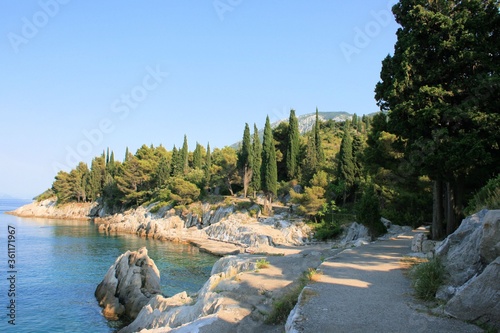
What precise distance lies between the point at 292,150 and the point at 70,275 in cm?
3694

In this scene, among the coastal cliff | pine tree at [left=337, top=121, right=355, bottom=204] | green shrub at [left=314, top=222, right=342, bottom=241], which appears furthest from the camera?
the coastal cliff

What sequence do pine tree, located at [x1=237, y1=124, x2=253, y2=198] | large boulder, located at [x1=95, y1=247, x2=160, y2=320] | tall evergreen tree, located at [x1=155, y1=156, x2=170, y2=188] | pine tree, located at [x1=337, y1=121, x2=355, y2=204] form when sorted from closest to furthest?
1. large boulder, located at [x1=95, y1=247, x2=160, y2=320]
2. pine tree, located at [x1=337, y1=121, x2=355, y2=204]
3. pine tree, located at [x1=237, y1=124, x2=253, y2=198]
4. tall evergreen tree, located at [x1=155, y1=156, x2=170, y2=188]

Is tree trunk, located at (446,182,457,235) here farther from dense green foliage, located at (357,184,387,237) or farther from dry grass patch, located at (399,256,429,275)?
dense green foliage, located at (357,184,387,237)

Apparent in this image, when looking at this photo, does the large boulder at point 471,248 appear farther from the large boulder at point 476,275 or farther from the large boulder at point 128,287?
the large boulder at point 128,287

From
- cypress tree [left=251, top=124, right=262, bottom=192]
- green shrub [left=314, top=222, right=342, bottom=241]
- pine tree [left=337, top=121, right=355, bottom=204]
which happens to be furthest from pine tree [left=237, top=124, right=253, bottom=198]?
green shrub [left=314, top=222, right=342, bottom=241]

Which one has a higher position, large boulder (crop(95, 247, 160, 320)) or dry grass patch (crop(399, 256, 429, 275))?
dry grass patch (crop(399, 256, 429, 275))

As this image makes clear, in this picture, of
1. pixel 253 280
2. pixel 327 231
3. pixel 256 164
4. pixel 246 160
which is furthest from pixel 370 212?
pixel 246 160

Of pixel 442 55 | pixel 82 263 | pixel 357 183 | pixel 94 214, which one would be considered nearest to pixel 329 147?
pixel 357 183

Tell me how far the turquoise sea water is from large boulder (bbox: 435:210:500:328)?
15.3 m

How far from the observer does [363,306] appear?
22.6ft

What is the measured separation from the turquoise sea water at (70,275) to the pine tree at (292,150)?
2099 centimetres

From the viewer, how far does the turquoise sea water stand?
697 inches

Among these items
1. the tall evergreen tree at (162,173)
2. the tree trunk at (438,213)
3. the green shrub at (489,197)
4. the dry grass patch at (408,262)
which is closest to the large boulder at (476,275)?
the green shrub at (489,197)

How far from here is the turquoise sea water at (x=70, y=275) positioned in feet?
58.1
